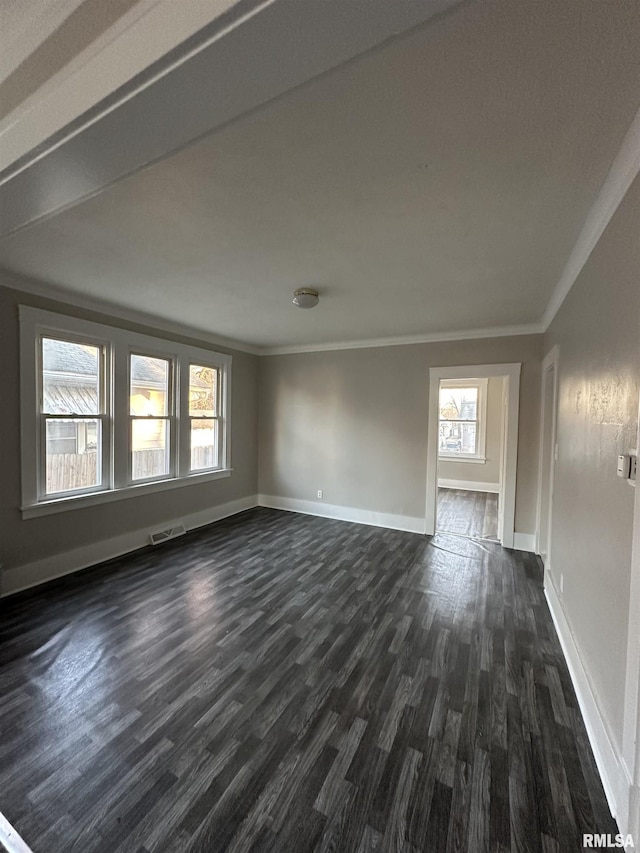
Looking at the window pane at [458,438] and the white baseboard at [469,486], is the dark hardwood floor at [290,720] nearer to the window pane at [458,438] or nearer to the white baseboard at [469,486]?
the white baseboard at [469,486]

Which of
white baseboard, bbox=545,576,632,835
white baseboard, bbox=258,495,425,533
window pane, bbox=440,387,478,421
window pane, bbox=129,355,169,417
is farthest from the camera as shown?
window pane, bbox=440,387,478,421

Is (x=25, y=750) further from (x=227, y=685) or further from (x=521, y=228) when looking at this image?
(x=521, y=228)

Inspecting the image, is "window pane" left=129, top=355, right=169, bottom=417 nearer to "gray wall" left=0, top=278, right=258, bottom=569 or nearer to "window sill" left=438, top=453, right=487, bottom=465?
"gray wall" left=0, top=278, right=258, bottom=569

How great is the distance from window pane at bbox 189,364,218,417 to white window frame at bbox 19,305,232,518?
100mm

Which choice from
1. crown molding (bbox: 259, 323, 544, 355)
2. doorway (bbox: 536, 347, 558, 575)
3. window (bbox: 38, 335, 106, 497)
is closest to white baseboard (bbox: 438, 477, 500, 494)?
doorway (bbox: 536, 347, 558, 575)

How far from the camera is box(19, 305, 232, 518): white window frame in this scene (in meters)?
2.97

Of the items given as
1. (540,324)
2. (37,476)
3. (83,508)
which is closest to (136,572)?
(83,508)

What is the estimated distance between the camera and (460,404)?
740cm

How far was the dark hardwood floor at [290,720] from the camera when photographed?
50.1 inches

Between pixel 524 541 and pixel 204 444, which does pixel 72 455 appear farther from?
pixel 524 541

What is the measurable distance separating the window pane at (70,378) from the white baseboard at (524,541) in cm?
480

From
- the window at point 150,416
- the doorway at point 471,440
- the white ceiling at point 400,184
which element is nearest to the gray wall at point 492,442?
the doorway at point 471,440

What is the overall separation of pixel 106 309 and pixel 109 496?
1920 mm

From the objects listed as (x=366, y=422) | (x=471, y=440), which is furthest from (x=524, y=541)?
(x=471, y=440)
